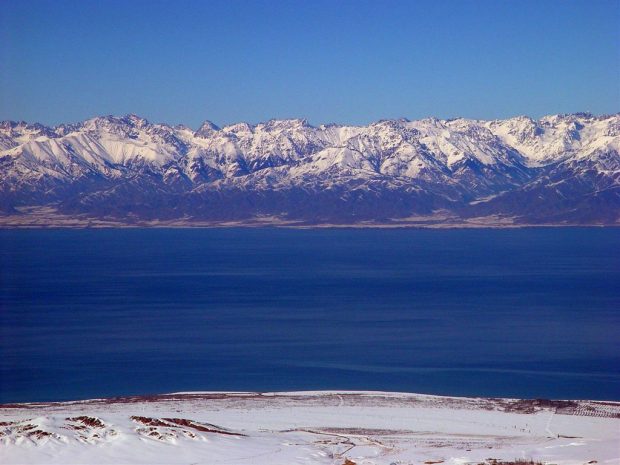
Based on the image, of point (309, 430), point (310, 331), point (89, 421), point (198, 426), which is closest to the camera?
point (89, 421)

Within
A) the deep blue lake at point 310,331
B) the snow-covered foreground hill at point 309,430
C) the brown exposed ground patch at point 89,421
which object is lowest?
the deep blue lake at point 310,331

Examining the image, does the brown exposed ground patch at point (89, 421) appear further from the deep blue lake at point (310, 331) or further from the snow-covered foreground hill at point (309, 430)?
the deep blue lake at point (310, 331)

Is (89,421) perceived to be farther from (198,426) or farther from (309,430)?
(309,430)

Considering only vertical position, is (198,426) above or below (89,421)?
below

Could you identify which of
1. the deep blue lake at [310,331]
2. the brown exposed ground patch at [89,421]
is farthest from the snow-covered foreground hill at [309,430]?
the deep blue lake at [310,331]

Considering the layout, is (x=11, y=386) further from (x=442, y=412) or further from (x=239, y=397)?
(x=442, y=412)

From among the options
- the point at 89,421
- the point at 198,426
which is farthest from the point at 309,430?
the point at 89,421
